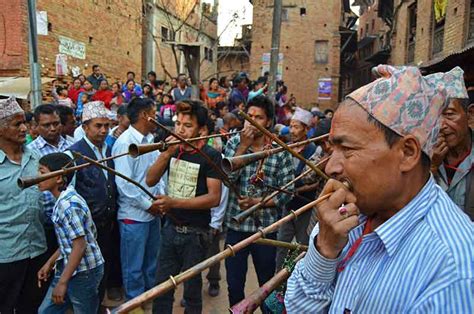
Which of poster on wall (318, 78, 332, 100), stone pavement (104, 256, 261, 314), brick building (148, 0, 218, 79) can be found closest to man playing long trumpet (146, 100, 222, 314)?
stone pavement (104, 256, 261, 314)

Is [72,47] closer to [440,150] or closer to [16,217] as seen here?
[16,217]

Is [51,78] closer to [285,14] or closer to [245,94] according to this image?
[245,94]

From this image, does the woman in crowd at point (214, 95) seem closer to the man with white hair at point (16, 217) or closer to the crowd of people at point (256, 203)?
the crowd of people at point (256, 203)

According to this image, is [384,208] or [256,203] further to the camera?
[256,203]

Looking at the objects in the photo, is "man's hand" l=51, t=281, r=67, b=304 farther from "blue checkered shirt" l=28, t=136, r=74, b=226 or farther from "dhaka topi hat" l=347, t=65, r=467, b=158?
"dhaka topi hat" l=347, t=65, r=467, b=158

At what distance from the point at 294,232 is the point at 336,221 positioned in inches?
130

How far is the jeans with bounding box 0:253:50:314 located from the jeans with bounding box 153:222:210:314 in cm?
104

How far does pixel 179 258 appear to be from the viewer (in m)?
3.62

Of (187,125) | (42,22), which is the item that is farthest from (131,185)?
(42,22)

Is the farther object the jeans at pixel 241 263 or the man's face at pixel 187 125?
the jeans at pixel 241 263

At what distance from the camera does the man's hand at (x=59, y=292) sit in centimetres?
296

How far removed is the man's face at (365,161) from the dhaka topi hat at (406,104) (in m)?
0.05

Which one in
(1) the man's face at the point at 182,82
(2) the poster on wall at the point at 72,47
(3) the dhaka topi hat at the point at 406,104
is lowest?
(3) the dhaka topi hat at the point at 406,104

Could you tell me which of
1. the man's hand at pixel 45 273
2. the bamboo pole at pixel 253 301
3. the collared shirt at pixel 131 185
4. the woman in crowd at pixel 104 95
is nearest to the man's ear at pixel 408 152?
the bamboo pole at pixel 253 301
